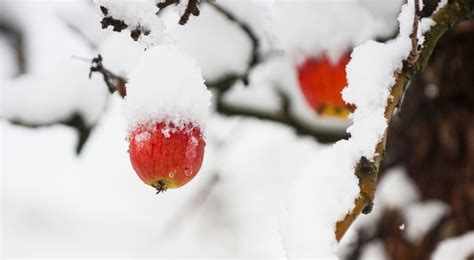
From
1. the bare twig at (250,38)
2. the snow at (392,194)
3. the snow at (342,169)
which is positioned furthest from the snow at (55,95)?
the snow at (392,194)

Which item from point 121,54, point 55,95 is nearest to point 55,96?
point 55,95

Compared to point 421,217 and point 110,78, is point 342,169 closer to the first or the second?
point 110,78

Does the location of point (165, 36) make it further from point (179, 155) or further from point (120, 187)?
point (120, 187)

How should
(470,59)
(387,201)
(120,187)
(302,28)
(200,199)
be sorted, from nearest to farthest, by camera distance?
(302,28) → (470,59) → (387,201) → (200,199) → (120,187)

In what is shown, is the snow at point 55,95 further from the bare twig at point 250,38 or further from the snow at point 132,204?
the snow at point 132,204

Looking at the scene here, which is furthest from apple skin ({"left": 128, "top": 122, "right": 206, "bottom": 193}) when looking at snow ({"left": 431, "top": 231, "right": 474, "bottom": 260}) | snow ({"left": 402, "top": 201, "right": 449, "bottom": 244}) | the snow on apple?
snow ({"left": 402, "top": 201, "right": 449, "bottom": 244})

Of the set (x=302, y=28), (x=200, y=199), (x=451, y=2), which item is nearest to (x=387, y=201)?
(x=302, y=28)
